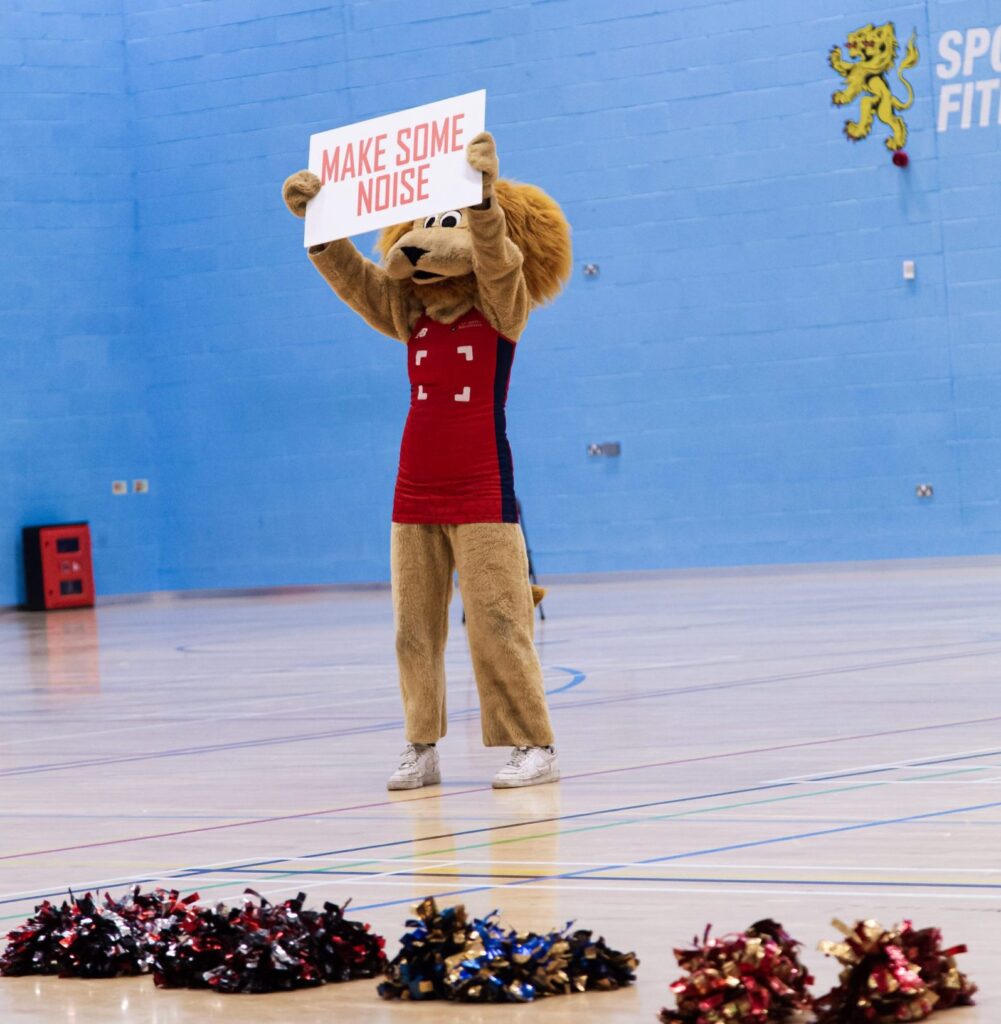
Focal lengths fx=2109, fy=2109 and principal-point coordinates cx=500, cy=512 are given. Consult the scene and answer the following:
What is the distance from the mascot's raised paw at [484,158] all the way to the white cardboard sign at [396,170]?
0.08ft

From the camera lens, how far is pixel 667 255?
63.4 feet

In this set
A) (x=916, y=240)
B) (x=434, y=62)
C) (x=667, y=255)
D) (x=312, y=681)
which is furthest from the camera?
(x=434, y=62)

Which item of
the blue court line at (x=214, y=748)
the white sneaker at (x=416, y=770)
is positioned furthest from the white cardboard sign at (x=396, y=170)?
the blue court line at (x=214, y=748)

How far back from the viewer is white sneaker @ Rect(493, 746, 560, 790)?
5.84 meters

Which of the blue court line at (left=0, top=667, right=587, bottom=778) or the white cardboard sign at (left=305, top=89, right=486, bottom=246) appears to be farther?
the blue court line at (left=0, top=667, right=587, bottom=778)

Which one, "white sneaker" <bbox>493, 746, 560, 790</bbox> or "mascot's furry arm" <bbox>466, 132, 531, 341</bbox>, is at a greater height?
"mascot's furry arm" <bbox>466, 132, 531, 341</bbox>

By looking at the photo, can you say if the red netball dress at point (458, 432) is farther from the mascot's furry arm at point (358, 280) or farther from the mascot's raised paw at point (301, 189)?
the mascot's raised paw at point (301, 189)

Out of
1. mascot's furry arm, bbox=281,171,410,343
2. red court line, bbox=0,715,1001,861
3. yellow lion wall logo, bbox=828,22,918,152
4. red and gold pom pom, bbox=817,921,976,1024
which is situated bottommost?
red court line, bbox=0,715,1001,861

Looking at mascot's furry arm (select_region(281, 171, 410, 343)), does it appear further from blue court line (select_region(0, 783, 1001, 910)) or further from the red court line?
blue court line (select_region(0, 783, 1001, 910))

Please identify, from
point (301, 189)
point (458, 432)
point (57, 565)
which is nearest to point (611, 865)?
point (458, 432)

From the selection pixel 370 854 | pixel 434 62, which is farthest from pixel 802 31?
pixel 370 854

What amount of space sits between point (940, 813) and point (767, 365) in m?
14.3

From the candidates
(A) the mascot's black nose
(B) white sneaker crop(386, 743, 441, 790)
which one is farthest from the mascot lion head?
(B) white sneaker crop(386, 743, 441, 790)

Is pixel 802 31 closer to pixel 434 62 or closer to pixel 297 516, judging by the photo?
pixel 434 62
